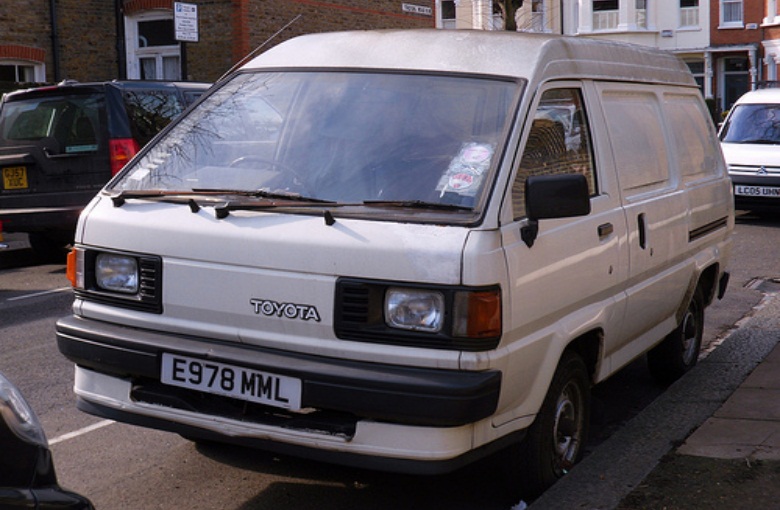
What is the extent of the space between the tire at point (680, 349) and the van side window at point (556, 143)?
1.89 metres

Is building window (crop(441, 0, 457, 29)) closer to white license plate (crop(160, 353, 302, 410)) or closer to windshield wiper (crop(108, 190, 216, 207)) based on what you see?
windshield wiper (crop(108, 190, 216, 207))

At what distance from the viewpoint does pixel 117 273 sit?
4707 millimetres

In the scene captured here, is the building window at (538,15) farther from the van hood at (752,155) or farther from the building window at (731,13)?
the van hood at (752,155)

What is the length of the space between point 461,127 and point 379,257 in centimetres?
88

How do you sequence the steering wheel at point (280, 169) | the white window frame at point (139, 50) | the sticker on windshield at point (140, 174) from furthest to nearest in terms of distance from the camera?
the white window frame at point (139, 50), the sticker on windshield at point (140, 174), the steering wheel at point (280, 169)

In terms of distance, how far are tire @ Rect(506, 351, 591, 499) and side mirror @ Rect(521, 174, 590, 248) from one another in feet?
2.47

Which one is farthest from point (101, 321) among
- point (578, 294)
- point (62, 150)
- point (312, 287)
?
point (62, 150)

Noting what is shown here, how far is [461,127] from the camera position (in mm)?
4723

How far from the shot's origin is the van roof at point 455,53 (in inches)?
193

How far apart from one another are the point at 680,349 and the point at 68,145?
287 inches

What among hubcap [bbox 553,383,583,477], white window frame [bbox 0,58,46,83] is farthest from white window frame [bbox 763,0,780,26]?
hubcap [bbox 553,383,583,477]

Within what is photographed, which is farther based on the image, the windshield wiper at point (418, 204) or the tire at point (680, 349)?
the tire at point (680, 349)

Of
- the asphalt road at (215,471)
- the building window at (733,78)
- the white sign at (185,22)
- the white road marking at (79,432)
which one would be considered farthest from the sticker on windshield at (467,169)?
the building window at (733,78)

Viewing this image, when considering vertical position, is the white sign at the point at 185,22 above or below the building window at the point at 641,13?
below
